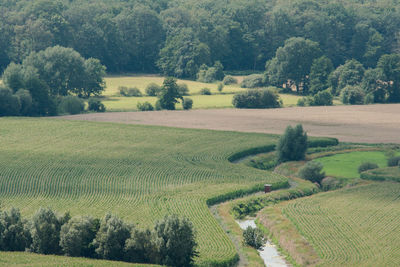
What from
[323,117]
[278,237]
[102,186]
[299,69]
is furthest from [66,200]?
[299,69]

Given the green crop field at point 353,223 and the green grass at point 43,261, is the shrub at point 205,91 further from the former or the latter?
the green grass at point 43,261

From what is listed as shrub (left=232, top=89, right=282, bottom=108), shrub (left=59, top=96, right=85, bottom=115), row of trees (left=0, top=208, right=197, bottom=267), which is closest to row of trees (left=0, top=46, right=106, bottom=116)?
shrub (left=59, top=96, right=85, bottom=115)

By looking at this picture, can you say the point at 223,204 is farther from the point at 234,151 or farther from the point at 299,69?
the point at 299,69

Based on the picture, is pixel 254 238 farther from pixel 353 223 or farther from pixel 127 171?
pixel 127 171

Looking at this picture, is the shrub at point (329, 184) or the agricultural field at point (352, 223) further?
the shrub at point (329, 184)

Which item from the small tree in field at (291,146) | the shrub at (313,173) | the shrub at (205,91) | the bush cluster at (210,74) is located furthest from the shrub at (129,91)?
the shrub at (313,173)

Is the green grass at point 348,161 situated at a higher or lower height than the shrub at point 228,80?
lower

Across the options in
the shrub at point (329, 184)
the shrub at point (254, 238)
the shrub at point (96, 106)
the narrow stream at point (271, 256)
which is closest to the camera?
the narrow stream at point (271, 256)

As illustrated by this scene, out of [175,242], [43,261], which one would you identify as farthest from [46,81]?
[175,242]
